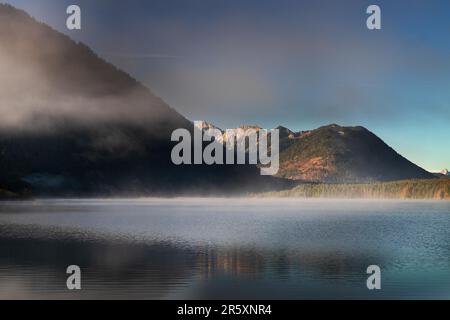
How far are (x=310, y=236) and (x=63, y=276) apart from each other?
154 ft

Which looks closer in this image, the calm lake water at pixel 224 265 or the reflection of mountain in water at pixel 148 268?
the calm lake water at pixel 224 265

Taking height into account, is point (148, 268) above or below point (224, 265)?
below

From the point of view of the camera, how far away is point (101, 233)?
9238 cm

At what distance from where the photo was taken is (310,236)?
284ft

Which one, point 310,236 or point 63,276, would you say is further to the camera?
point 310,236

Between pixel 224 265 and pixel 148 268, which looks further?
pixel 224 265

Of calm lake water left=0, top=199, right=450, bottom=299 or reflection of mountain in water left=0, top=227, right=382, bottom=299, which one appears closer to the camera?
calm lake water left=0, top=199, right=450, bottom=299
